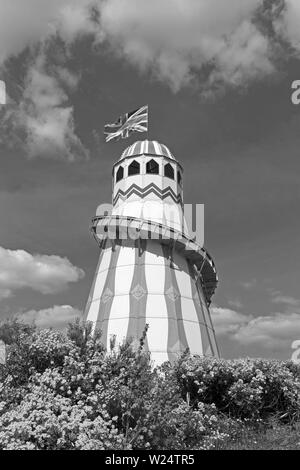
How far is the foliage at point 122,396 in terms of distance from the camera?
408 inches

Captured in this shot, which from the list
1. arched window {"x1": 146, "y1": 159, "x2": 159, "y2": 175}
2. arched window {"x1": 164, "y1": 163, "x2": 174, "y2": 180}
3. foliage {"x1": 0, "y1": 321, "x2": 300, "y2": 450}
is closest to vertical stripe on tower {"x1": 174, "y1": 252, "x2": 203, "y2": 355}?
arched window {"x1": 164, "y1": 163, "x2": 174, "y2": 180}

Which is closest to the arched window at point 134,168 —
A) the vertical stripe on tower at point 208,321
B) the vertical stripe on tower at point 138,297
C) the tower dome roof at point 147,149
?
the tower dome roof at point 147,149

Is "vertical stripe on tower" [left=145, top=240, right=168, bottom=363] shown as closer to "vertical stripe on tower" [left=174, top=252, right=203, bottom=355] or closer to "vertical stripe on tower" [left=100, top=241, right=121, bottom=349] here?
"vertical stripe on tower" [left=174, top=252, right=203, bottom=355]

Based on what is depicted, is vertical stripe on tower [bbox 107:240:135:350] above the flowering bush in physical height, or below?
above

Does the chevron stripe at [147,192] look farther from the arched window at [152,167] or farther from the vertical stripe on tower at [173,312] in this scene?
the vertical stripe on tower at [173,312]

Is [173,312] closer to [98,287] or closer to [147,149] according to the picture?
[98,287]

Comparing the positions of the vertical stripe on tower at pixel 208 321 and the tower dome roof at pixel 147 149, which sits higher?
the tower dome roof at pixel 147 149

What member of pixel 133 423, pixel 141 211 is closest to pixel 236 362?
pixel 133 423

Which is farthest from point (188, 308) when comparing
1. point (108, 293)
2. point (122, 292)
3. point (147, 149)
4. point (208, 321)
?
point (147, 149)

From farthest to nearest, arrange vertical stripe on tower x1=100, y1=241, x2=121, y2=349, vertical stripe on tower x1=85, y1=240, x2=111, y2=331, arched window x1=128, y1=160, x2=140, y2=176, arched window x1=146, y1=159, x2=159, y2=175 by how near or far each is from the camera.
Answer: arched window x1=128, y1=160, x2=140, y2=176, arched window x1=146, y1=159, x2=159, y2=175, vertical stripe on tower x1=85, y1=240, x2=111, y2=331, vertical stripe on tower x1=100, y1=241, x2=121, y2=349

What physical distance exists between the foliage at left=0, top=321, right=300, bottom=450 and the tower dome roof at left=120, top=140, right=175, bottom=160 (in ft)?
64.5

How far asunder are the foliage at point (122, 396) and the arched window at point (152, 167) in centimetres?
1865

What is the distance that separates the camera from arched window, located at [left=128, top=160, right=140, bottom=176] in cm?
3388
